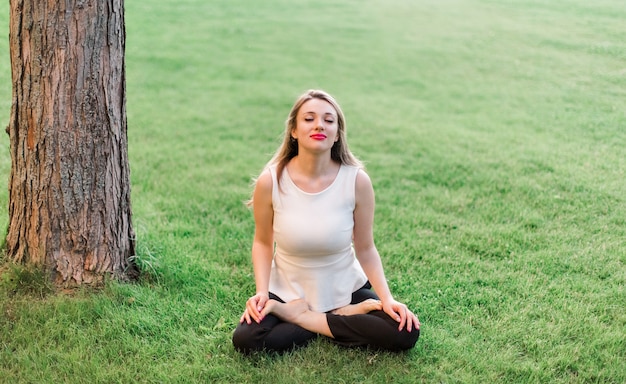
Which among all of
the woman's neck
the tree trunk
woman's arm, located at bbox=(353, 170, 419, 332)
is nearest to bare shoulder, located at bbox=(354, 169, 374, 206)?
woman's arm, located at bbox=(353, 170, 419, 332)

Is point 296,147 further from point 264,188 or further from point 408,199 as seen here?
point 408,199

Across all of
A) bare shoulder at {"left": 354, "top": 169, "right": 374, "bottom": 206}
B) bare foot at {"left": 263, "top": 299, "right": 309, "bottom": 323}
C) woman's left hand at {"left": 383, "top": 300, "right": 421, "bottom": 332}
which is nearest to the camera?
woman's left hand at {"left": 383, "top": 300, "right": 421, "bottom": 332}

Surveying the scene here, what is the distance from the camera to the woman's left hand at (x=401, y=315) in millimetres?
3094

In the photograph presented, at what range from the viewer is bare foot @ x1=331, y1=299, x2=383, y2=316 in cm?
322

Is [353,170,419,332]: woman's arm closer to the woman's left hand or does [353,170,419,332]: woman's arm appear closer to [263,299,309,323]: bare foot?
the woman's left hand

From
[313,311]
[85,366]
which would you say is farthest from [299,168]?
[85,366]

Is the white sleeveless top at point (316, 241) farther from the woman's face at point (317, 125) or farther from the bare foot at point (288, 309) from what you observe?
the woman's face at point (317, 125)

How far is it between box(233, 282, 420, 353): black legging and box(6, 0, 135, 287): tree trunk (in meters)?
1.01

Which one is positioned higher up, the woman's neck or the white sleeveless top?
the woman's neck

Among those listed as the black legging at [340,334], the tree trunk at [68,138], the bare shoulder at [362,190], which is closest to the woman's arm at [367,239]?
the bare shoulder at [362,190]

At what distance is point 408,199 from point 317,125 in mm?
2469

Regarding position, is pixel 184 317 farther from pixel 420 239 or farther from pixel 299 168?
pixel 420 239

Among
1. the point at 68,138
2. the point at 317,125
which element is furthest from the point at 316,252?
the point at 68,138

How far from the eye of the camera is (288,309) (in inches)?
128
